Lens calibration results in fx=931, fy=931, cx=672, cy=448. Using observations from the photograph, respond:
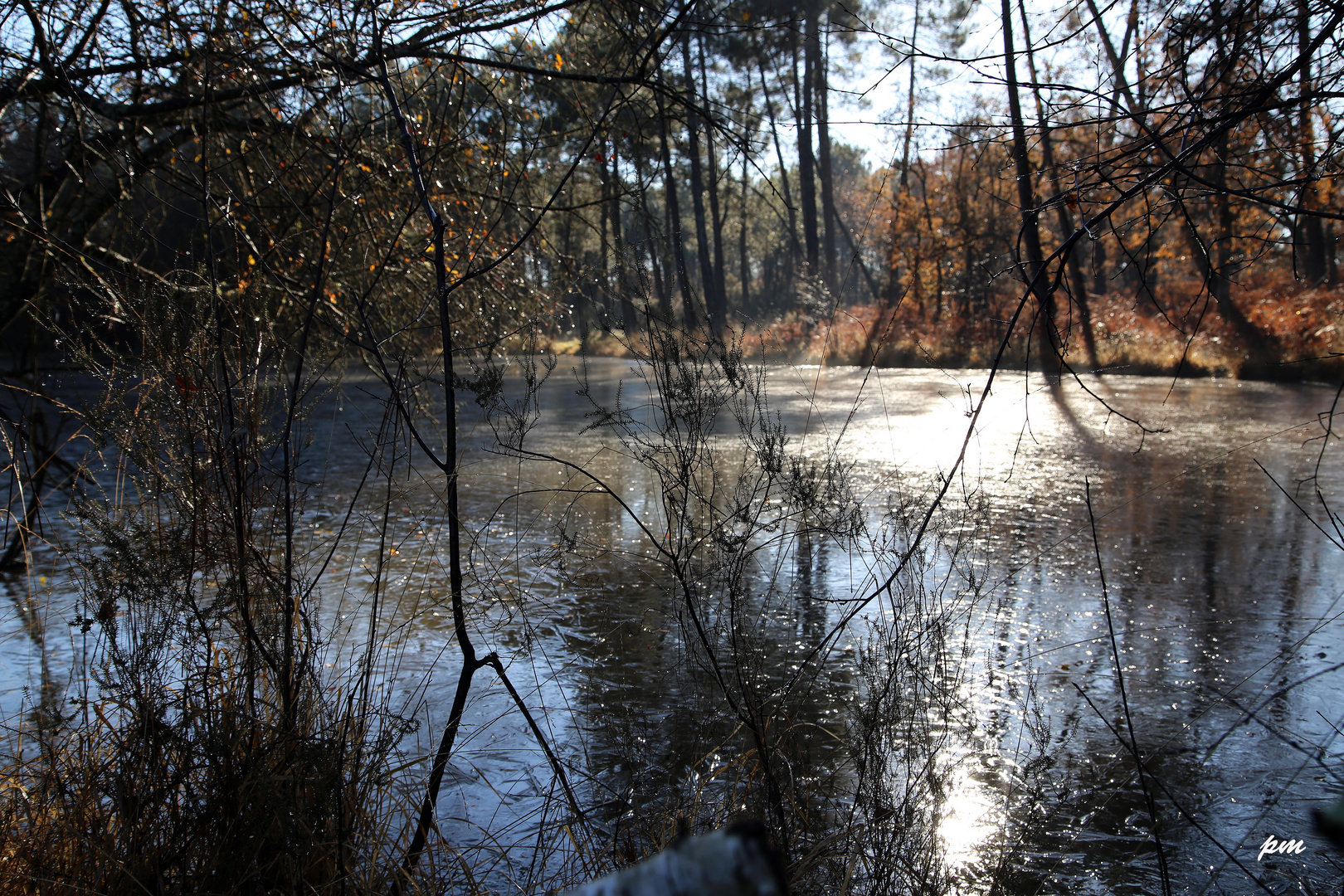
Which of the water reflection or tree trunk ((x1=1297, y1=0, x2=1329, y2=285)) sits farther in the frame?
the water reflection

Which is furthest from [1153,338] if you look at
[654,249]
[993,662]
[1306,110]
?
[654,249]

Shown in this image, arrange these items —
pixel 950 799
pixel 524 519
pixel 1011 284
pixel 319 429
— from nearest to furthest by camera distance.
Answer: pixel 950 799, pixel 524 519, pixel 319 429, pixel 1011 284

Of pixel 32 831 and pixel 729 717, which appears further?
pixel 729 717

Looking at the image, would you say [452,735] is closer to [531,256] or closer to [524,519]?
[531,256]

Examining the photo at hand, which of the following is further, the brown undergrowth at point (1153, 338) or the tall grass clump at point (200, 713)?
the brown undergrowth at point (1153, 338)

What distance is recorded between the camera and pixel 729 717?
358cm

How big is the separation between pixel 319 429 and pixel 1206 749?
1104cm

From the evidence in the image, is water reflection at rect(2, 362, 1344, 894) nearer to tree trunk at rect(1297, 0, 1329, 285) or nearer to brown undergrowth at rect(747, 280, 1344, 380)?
tree trunk at rect(1297, 0, 1329, 285)

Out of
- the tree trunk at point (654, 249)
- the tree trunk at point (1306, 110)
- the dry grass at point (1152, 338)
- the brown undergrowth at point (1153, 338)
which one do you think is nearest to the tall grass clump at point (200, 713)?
the tree trunk at point (654, 249)

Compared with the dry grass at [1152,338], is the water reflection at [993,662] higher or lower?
lower

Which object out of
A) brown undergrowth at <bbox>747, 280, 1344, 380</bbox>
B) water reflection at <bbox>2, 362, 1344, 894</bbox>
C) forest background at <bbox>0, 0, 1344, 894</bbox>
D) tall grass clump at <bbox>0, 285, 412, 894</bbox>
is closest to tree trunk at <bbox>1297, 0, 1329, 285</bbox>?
forest background at <bbox>0, 0, 1344, 894</bbox>

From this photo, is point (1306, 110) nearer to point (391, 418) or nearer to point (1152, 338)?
point (391, 418)

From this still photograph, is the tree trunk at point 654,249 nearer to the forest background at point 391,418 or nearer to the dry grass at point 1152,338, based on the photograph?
the forest background at point 391,418

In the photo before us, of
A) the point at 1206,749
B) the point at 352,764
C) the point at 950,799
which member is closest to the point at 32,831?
the point at 352,764
